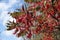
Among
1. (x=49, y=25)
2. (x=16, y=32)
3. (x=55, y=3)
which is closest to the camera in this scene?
(x=55, y=3)

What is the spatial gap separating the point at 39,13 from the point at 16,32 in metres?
0.88

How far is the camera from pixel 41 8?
18.1 ft

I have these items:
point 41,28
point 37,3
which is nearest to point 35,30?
point 41,28

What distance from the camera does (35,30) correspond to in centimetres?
599

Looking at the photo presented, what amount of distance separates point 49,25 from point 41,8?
526 mm

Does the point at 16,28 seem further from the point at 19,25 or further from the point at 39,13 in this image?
the point at 39,13

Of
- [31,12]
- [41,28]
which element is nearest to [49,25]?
[41,28]

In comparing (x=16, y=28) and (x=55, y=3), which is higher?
(x=55, y=3)

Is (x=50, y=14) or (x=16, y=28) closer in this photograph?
(x=50, y=14)

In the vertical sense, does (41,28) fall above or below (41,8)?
below

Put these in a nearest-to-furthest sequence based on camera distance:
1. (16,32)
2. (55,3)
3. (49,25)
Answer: (55,3) → (49,25) → (16,32)

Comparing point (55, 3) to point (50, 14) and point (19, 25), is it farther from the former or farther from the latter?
point (19, 25)

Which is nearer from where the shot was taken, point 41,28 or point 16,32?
point 41,28

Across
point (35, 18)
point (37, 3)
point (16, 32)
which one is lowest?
point (16, 32)
